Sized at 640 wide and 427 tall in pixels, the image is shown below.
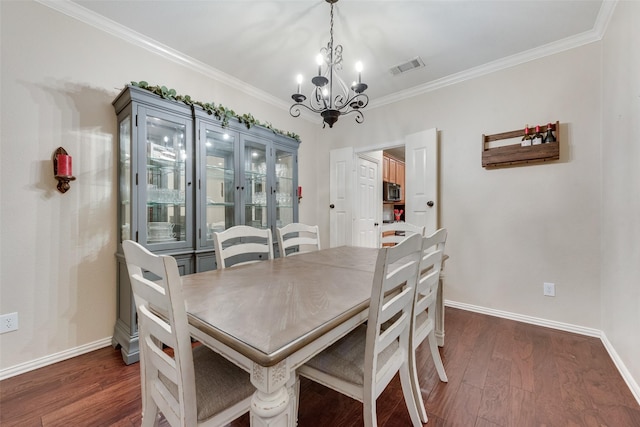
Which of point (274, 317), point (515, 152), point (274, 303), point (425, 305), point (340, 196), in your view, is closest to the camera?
point (274, 317)

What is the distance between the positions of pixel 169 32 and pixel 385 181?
3.77m

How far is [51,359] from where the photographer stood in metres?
1.86

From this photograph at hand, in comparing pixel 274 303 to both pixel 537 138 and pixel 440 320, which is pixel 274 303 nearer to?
pixel 440 320

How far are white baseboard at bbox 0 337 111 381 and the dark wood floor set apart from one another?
5 centimetres

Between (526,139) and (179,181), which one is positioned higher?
(526,139)

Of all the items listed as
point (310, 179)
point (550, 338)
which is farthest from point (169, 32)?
point (550, 338)

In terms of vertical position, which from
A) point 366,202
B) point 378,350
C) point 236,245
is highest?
point 366,202

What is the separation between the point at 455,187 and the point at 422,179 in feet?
1.20

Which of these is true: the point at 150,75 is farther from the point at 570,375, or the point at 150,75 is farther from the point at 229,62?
the point at 570,375

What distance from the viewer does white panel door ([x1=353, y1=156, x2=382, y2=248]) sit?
3947mm

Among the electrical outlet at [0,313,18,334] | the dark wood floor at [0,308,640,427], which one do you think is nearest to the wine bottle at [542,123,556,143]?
the dark wood floor at [0,308,640,427]

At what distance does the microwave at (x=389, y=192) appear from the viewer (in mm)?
4945

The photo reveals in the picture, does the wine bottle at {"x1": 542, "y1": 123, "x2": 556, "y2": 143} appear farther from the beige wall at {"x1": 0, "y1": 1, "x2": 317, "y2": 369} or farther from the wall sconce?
the wall sconce

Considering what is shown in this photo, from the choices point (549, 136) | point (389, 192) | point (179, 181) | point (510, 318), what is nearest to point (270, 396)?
point (179, 181)
